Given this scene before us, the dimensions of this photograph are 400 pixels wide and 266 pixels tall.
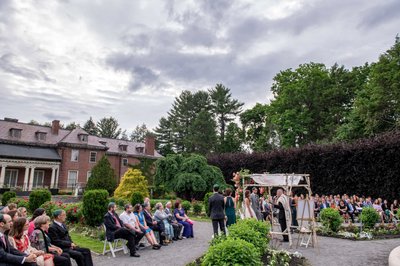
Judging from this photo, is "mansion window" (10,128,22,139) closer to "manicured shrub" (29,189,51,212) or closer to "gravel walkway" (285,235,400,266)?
"manicured shrub" (29,189,51,212)

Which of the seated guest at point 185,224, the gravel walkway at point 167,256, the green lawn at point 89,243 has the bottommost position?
the gravel walkway at point 167,256

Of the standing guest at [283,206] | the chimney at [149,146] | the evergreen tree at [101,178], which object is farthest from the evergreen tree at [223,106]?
the standing guest at [283,206]

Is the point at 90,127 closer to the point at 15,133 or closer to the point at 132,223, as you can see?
the point at 15,133

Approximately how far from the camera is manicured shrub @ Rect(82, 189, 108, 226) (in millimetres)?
12625

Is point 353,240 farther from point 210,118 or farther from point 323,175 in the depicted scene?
point 210,118

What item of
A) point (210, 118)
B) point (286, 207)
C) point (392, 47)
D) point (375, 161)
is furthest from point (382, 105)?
point (210, 118)

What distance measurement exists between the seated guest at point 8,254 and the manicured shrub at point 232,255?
2962 mm

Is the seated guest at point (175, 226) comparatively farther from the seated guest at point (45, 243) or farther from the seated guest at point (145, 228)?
the seated guest at point (45, 243)

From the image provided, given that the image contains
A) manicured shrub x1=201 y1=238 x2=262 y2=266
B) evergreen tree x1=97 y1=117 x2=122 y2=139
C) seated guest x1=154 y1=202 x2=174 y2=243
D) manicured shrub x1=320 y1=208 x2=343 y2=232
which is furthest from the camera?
evergreen tree x1=97 y1=117 x2=122 y2=139

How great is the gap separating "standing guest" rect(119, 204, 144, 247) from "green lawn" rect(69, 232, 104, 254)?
1029 millimetres

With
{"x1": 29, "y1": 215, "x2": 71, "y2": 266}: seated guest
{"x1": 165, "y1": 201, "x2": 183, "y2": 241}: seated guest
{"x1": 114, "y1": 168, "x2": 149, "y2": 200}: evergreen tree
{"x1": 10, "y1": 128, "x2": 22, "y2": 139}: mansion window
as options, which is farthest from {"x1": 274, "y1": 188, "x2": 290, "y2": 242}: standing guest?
{"x1": 10, "y1": 128, "x2": 22, "y2": 139}: mansion window

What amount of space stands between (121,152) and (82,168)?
7082mm

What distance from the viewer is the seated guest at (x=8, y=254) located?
4.96 meters

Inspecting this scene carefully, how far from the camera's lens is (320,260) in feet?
27.5
